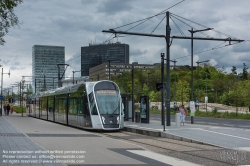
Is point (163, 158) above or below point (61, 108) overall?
below

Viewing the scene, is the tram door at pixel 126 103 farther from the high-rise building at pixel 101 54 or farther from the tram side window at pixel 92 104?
the high-rise building at pixel 101 54

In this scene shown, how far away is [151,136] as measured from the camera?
79.0 ft

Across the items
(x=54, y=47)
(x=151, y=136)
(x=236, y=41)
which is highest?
(x=54, y=47)

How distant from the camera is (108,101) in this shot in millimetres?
26719

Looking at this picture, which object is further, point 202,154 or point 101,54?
point 101,54

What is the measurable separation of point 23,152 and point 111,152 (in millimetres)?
3311

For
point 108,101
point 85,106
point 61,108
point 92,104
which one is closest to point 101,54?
point 61,108

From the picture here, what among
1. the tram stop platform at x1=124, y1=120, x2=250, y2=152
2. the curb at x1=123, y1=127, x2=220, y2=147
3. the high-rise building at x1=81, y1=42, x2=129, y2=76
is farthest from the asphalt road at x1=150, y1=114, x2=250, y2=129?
the tram stop platform at x1=124, y1=120, x2=250, y2=152

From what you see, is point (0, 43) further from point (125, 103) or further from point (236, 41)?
point (125, 103)

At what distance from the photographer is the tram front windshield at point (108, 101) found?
26312mm

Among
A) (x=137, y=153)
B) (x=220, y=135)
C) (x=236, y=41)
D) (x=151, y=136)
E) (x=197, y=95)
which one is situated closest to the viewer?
(x=137, y=153)

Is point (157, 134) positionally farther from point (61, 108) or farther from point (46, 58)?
point (46, 58)

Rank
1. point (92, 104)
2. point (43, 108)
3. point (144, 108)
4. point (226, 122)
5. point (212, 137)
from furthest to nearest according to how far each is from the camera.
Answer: point (43, 108) → point (226, 122) → point (144, 108) → point (92, 104) → point (212, 137)

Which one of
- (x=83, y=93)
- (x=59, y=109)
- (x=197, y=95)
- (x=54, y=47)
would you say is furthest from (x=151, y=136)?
(x=197, y=95)
